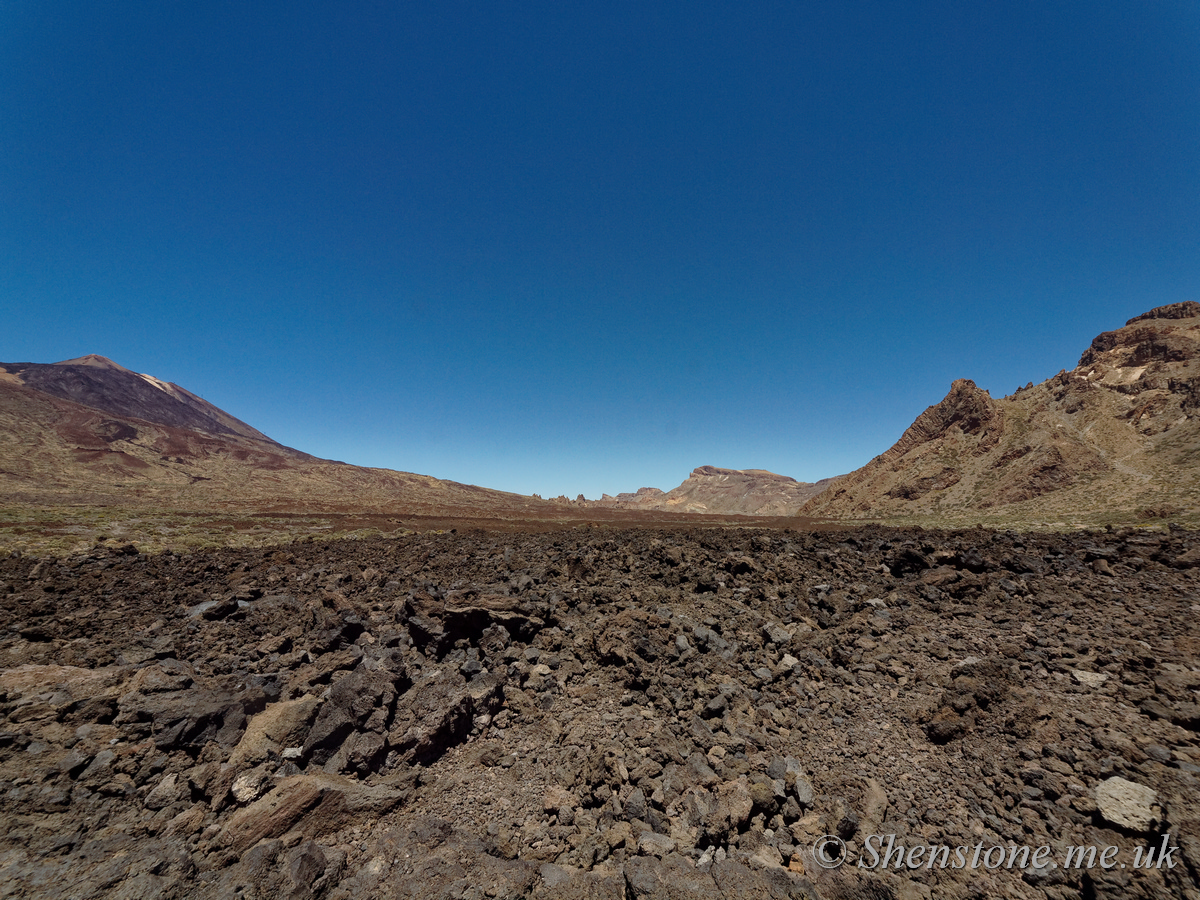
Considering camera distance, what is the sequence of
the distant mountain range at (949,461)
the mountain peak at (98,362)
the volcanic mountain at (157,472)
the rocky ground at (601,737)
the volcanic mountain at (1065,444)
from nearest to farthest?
the rocky ground at (601,737) → the volcanic mountain at (1065,444) → the distant mountain range at (949,461) → the volcanic mountain at (157,472) → the mountain peak at (98,362)

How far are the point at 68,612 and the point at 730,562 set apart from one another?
15.0m

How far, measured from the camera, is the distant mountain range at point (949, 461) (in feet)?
160

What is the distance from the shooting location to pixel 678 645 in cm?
802

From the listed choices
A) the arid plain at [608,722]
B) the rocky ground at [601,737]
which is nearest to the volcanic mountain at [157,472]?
the arid plain at [608,722]

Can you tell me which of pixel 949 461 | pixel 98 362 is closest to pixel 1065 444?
pixel 949 461

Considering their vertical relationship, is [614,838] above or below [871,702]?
below

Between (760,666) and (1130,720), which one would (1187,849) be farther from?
(760,666)

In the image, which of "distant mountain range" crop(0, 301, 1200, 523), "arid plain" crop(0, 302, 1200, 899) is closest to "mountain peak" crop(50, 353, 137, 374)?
"distant mountain range" crop(0, 301, 1200, 523)

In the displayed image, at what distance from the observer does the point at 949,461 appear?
6794 cm

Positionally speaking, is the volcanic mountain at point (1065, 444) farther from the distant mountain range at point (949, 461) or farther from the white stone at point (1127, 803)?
the white stone at point (1127, 803)

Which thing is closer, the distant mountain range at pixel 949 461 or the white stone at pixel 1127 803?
the white stone at pixel 1127 803

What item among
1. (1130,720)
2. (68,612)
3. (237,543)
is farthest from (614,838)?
(237,543)

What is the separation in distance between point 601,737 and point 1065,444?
7841 cm

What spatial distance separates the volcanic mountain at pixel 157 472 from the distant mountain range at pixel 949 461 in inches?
13.2
